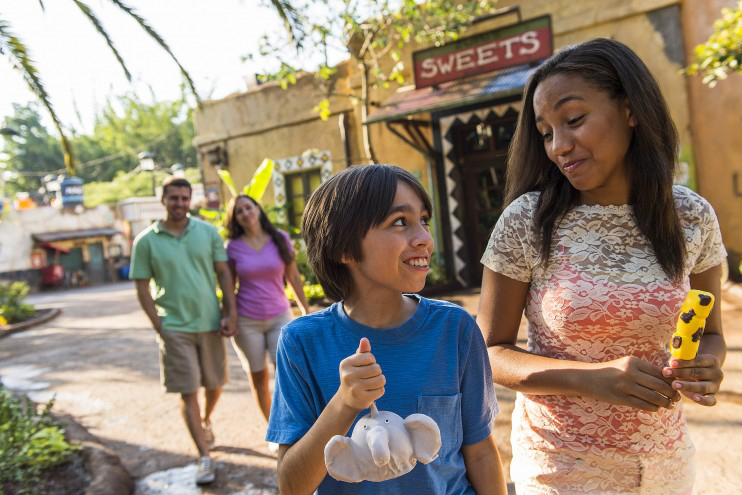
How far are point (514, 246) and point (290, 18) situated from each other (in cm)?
318

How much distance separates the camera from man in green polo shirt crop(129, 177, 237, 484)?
4.06 metres

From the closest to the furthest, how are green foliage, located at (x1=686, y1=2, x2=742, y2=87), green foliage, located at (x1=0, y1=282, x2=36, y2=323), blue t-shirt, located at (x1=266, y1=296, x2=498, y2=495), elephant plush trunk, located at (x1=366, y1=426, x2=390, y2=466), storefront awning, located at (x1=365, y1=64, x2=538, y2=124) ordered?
elephant plush trunk, located at (x1=366, y1=426, x2=390, y2=466), blue t-shirt, located at (x1=266, y1=296, x2=498, y2=495), green foliage, located at (x1=686, y1=2, x2=742, y2=87), storefront awning, located at (x1=365, y1=64, x2=538, y2=124), green foliage, located at (x1=0, y1=282, x2=36, y2=323)

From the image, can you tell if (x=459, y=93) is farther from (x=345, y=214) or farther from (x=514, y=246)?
(x=345, y=214)

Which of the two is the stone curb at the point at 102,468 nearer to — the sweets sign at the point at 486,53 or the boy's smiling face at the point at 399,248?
the boy's smiling face at the point at 399,248

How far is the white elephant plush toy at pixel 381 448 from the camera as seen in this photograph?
44.7 inches

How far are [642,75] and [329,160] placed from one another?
10.6 m

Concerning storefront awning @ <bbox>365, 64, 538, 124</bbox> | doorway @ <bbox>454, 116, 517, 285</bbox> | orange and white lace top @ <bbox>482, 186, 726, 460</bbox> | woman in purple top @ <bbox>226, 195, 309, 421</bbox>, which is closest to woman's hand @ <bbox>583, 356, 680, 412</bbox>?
orange and white lace top @ <bbox>482, 186, 726, 460</bbox>

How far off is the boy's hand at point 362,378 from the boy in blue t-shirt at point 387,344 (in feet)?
0.58

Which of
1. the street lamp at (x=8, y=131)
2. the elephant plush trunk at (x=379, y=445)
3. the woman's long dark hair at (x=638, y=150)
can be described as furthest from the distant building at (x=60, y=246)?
the elephant plush trunk at (x=379, y=445)

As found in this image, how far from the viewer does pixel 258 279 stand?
4.41m

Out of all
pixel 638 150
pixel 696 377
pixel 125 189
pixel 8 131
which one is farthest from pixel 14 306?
pixel 125 189

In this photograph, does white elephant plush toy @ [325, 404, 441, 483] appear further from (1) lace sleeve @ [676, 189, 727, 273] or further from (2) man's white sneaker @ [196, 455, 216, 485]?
(2) man's white sneaker @ [196, 455, 216, 485]

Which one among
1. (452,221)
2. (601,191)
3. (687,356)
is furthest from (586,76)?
(452,221)

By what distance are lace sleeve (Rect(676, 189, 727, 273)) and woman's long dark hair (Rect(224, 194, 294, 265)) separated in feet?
10.7
